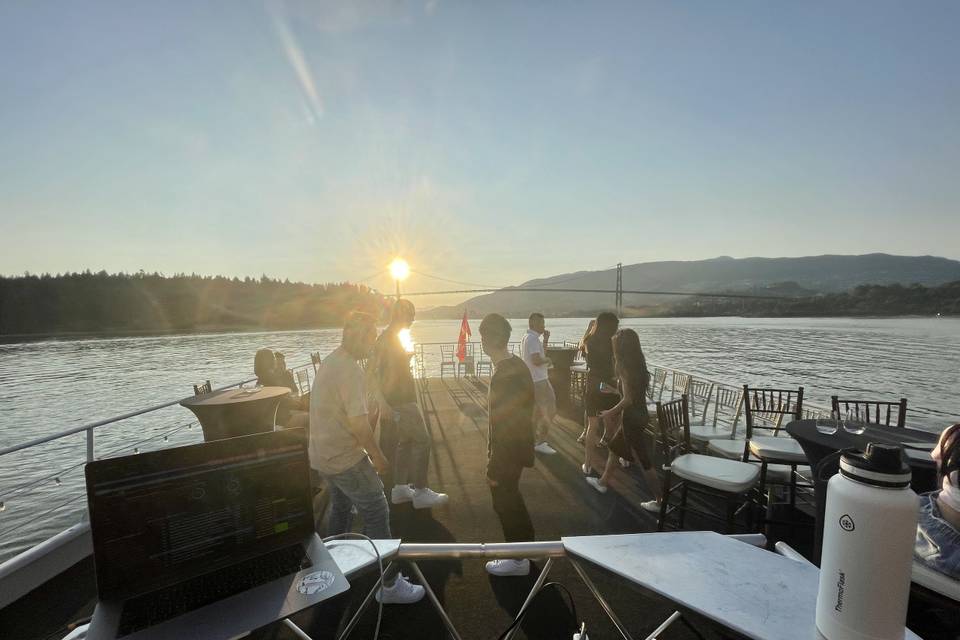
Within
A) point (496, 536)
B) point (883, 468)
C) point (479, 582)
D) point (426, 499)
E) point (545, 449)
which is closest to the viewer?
point (883, 468)

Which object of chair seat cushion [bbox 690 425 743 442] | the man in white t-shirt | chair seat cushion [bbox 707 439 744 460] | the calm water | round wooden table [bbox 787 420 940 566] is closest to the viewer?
round wooden table [bbox 787 420 940 566]

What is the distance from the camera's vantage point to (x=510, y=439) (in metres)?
2.92

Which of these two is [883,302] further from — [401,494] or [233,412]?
[233,412]

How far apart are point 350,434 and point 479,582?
1560 millimetres

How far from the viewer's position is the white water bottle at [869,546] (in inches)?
37.0

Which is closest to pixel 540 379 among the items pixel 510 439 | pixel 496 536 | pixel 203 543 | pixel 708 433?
A: pixel 708 433

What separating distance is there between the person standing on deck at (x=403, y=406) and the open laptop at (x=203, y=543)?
8.24 ft

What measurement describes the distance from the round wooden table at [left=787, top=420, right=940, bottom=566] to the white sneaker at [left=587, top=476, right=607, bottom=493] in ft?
6.39

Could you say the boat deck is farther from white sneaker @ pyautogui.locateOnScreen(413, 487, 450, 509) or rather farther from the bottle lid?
the bottle lid

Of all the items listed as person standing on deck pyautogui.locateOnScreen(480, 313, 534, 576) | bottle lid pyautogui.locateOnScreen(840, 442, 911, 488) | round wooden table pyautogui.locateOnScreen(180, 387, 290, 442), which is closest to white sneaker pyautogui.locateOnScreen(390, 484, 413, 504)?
round wooden table pyautogui.locateOnScreen(180, 387, 290, 442)

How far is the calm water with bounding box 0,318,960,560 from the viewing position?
9.66 m

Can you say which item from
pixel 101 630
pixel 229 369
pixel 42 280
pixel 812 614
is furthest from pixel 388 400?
pixel 42 280

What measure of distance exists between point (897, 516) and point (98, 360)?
2199 inches

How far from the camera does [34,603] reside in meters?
3.02
